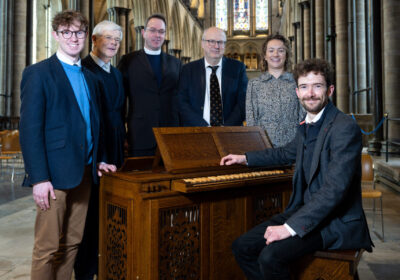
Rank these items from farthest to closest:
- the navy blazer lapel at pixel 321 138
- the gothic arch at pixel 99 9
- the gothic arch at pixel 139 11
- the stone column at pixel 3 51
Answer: the gothic arch at pixel 99 9 → the gothic arch at pixel 139 11 → the stone column at pixel 3 51 → the navy blazer lapel at pixel 321 138

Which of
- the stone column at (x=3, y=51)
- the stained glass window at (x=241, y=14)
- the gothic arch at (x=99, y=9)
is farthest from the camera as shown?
the stained glass window at (x=241, y=14)

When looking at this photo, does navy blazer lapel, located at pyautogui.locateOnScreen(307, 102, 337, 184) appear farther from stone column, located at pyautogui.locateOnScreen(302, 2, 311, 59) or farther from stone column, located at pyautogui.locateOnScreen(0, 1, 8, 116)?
A: stone column, located at pyautogui.locateOnScreen(302, 2, 311, 59)

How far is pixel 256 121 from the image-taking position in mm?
3027

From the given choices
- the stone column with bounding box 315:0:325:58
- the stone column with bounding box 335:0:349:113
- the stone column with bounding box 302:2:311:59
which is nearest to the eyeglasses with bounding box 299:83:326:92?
the stone column with bounding box 335:0:349:113

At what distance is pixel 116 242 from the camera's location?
2.26 metres

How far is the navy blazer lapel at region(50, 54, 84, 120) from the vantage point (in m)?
2.04

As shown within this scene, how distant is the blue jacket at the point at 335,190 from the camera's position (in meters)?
1.70

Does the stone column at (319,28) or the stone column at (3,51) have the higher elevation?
the stone column at (319,28)

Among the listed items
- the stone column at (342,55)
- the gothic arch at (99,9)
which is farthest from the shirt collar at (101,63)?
the gothic arch at (99,9)

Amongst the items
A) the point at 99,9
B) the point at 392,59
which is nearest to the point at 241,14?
the point at 99,9

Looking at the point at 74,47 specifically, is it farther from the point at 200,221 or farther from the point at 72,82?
the point at 200,221

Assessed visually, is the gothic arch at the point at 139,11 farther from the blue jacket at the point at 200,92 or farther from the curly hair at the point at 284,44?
the curly hair at the point at 284,44

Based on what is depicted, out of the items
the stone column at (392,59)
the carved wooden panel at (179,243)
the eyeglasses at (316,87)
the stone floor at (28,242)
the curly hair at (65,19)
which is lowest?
the stone floor at (28,242)

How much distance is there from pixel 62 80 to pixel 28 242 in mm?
2191
